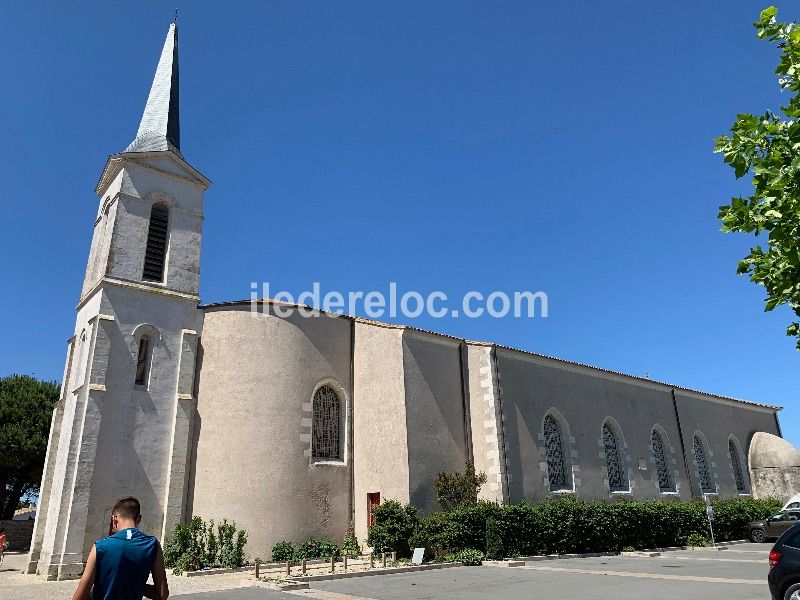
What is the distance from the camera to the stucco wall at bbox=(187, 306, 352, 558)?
17734mm

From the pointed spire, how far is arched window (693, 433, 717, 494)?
28970mm

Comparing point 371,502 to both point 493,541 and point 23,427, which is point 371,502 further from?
point 23,427

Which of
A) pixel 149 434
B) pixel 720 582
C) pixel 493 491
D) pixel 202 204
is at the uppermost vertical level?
pixel 202 204

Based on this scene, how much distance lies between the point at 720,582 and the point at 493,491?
8147 mm

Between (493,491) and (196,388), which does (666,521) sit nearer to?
(493,491)

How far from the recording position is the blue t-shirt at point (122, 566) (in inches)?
149

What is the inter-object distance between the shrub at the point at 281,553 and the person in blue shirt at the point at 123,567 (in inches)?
576

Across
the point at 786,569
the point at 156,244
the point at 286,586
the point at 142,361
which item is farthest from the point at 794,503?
the point at 156,244

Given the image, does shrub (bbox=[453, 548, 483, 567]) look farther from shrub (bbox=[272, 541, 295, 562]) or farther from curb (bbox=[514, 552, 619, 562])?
shrub (bbox=[272, 541, 295, 562])

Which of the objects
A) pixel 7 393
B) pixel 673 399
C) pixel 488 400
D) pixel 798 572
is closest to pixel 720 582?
pixel 798 572

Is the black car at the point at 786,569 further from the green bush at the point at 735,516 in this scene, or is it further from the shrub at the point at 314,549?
the green bush at the point at 735,516

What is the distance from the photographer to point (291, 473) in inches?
725

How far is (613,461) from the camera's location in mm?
25516

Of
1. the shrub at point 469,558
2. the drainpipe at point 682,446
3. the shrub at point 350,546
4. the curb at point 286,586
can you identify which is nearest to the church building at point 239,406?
the shrub at point 350,546
